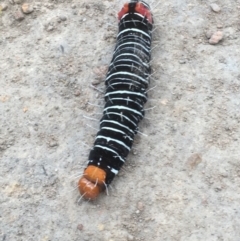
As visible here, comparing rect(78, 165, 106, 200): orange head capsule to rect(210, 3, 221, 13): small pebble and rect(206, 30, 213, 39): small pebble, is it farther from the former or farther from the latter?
rect(210, 3, 221, 13): small pebble

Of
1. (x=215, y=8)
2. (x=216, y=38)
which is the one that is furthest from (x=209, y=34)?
(x=215, y=8)

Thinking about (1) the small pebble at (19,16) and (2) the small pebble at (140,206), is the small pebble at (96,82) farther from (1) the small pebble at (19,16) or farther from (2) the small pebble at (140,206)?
(2) the small pebble at (140,206)

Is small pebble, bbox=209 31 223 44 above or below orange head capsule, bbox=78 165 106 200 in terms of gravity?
above

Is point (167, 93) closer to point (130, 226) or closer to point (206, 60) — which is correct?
point (206, 60)

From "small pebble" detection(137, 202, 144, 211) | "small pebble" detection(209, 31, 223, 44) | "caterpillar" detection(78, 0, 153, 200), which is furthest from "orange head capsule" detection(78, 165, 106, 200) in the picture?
"small pebble" detection(209, 31, 223, 44)

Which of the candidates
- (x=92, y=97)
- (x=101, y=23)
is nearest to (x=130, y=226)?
(x=92, y=97)

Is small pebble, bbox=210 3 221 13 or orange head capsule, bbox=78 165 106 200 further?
small pebble, bbox=210 3 221 13
